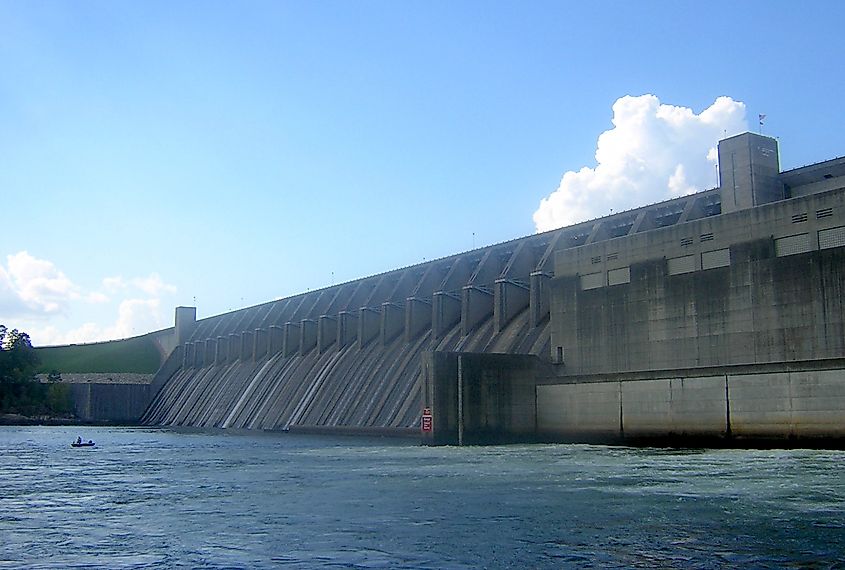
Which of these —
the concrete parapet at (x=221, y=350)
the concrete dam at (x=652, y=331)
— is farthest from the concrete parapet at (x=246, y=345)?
the concrete dam at (x=652, y=331)

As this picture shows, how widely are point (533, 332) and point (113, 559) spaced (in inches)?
1595

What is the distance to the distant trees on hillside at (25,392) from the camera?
11019 centimetres

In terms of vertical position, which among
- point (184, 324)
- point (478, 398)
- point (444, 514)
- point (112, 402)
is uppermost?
point (184, 324)

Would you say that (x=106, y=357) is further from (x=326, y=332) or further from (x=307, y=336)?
(x=326, y=332)

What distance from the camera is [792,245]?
36531mm

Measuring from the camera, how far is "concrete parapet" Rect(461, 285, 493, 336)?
60000mm

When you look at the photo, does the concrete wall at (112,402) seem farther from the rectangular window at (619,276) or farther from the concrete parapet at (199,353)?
the rectangular window at (619,276)

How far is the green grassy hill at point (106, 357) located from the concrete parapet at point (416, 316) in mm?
77808

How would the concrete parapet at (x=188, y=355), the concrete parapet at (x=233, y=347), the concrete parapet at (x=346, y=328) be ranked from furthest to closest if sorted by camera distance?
1. the concrete parapet at (x=188, y=355)
2. the concrete parapet at (x=233, y=347)
3. the concrete parapet at (x=346, y=328)

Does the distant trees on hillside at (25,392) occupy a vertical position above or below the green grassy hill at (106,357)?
below

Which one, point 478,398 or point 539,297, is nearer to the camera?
point 478,398

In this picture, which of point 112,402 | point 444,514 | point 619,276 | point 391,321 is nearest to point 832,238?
point 619,276

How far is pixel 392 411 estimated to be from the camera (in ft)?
195

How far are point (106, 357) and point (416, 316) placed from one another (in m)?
91.9
